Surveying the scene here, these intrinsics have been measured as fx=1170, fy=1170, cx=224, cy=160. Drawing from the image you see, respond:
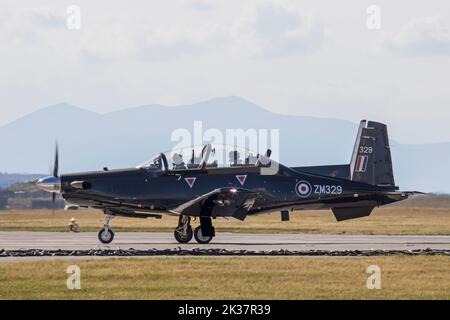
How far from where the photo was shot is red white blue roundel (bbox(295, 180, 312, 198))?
3575 cm

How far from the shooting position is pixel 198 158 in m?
34.6

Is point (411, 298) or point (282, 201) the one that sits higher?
point (282, 201)

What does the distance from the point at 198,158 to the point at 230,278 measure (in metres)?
11.9

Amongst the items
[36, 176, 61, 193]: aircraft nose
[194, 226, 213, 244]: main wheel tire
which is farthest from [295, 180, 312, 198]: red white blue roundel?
[36, 176, 61, 193]: aircraft nose

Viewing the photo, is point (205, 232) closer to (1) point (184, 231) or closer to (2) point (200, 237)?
(2) point (200, 237)

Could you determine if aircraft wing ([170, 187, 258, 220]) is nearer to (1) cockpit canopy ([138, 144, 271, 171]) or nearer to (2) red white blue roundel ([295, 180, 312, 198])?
(1) cockpit canopy ([138, 144, 271, 171])

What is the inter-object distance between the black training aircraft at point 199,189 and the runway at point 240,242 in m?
0.95

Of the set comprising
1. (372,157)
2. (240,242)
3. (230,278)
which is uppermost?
(372,157)

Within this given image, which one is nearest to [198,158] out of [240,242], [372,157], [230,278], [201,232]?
[201,232]

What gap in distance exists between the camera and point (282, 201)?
35625mm

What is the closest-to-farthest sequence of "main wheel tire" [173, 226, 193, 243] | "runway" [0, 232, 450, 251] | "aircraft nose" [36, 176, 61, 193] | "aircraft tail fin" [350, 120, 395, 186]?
"runway" [0, 232, 450, 251] → "aircraft nose" [36, 176, 61, 193] → "main wheel tire" [173, 226, 193, 243] → "aircraft tail fin" [350, 120, 395, 186]

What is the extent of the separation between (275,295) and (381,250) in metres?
10.7
